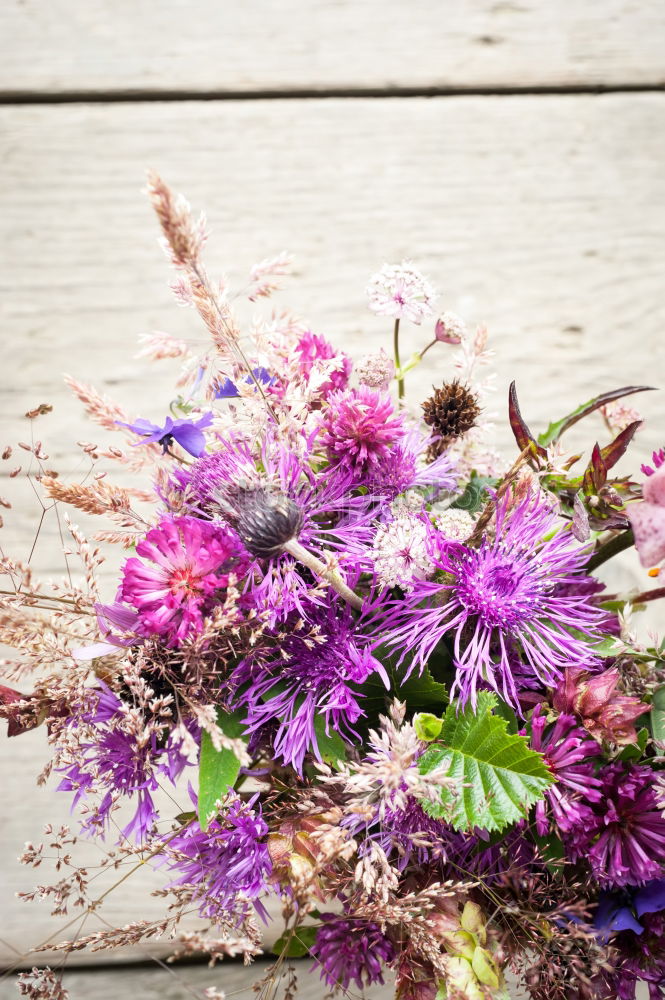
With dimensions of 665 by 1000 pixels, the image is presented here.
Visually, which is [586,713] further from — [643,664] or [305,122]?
[305,122]

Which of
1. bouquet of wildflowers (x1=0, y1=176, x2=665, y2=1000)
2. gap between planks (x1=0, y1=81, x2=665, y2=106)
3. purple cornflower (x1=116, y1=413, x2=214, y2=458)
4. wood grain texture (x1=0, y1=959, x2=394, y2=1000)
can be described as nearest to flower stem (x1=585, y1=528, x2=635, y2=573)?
bouquet of wildflowers (x1=0, y1=176, x2=665, y2=1000)

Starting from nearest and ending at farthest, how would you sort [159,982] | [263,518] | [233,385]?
Result: [263,518] → [233,385] → [159,982]

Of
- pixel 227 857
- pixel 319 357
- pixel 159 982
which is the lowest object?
pixel 159 982

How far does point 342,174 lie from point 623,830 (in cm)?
60

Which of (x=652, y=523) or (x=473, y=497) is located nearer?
(x=652, y=523)

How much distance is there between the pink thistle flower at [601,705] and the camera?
A: 367 mm

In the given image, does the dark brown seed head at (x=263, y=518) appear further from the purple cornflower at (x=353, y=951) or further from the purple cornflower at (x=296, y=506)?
the purple cornflower at (x=353, y=951)

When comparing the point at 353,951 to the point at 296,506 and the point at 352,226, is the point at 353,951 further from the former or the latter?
the point at 352,226

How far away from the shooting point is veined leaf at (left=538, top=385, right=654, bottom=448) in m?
0.38

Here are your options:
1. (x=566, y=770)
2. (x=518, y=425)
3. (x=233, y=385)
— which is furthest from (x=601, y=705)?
(x=233, y=385)

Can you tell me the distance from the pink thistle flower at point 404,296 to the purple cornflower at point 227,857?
0.26m

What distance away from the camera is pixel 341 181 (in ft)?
2.40

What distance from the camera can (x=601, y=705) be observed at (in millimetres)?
374

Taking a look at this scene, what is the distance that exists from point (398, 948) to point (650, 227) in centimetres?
65
